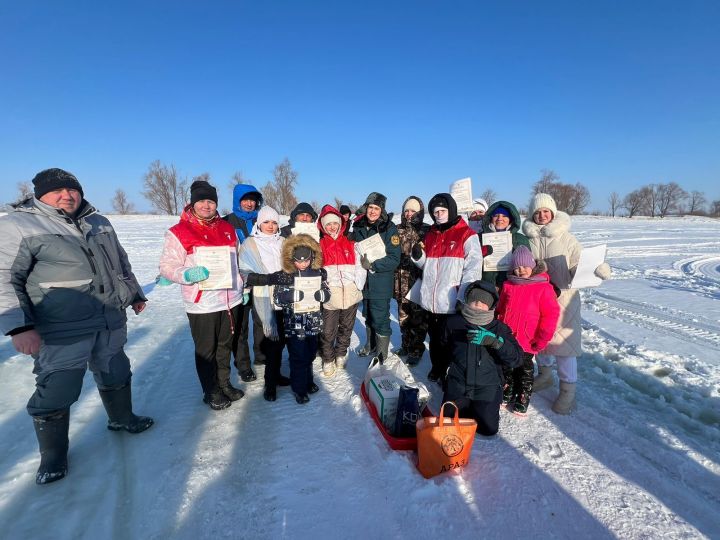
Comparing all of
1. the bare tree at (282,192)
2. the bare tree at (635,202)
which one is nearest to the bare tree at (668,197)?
the bare tree at (635,202)

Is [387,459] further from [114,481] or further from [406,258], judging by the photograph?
[406,258]

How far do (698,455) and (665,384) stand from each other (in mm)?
1208

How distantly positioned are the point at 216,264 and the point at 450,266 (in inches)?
94.4

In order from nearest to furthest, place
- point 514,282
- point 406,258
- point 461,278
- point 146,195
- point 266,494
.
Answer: point 266,494
point 514,282
point 461,278
point 406,258
point 146,195

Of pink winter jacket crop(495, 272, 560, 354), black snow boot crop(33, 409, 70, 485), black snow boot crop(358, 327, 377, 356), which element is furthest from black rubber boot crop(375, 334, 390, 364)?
black snow boot crop(33, 409, 70, 485)

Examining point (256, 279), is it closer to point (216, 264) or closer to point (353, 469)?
point (216, 264)

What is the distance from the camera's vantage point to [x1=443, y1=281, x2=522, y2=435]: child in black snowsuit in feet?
9.58

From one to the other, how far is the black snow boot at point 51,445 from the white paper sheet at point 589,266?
4622mm

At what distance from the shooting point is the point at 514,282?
3229 mm

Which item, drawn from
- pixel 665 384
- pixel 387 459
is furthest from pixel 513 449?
pixel 665 384

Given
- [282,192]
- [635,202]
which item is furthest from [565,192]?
[282,192]

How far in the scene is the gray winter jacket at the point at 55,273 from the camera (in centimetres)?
223

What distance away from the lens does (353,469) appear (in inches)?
104

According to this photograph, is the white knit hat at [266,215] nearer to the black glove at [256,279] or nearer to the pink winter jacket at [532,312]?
the black glove at [256,279]
